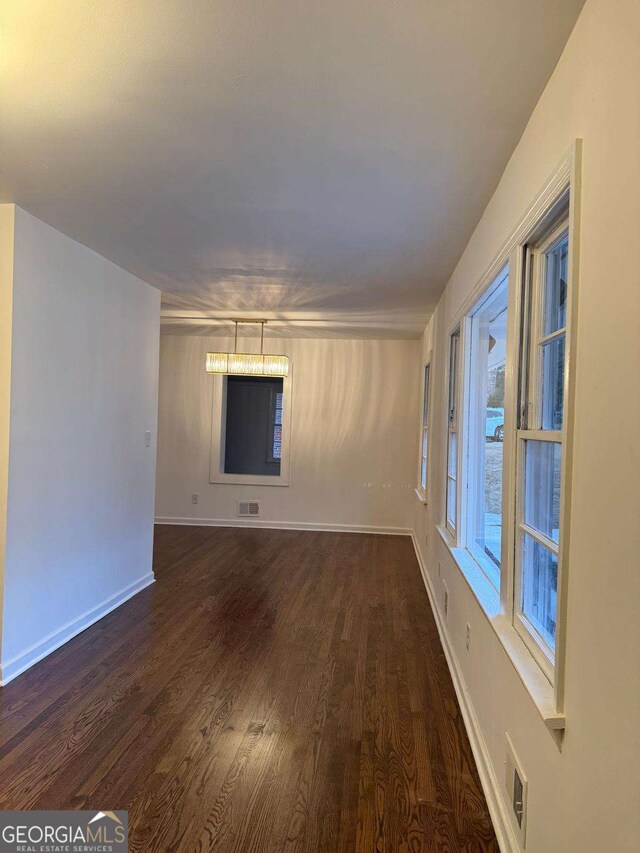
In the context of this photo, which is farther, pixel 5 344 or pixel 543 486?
pixel 5 344

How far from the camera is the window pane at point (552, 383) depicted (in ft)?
5.76

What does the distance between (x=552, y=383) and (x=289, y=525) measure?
5.72 metres

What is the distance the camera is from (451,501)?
380cm

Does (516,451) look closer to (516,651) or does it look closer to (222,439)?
(516,651)

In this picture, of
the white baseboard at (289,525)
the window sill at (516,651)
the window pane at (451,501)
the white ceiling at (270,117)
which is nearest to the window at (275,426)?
the white baseboard at (289,525)

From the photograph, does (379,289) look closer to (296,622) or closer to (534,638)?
(296,622)

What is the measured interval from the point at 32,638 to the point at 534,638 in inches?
105

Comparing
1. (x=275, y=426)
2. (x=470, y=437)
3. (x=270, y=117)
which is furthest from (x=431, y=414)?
(x=270, y=117)

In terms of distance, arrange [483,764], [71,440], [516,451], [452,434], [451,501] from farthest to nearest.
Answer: [452,434] → [451,501] → [71,440] → [483,764] → [516,451]

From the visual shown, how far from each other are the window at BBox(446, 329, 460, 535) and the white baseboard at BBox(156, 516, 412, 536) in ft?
Result: 10.7

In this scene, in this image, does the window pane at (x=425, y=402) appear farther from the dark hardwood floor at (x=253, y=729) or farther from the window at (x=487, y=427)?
the window at (x=487, y=427)

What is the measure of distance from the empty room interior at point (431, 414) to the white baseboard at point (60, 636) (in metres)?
0.03

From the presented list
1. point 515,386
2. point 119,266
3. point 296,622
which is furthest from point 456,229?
point 296,622

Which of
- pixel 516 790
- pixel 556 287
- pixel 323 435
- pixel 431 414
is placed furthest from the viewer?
pixel 323 435
